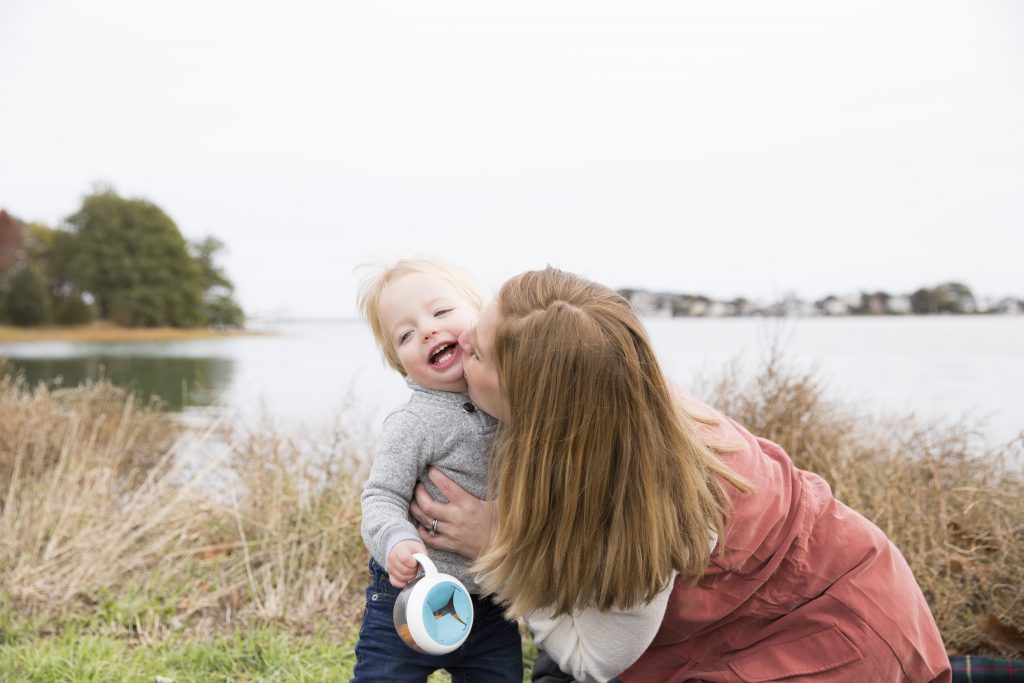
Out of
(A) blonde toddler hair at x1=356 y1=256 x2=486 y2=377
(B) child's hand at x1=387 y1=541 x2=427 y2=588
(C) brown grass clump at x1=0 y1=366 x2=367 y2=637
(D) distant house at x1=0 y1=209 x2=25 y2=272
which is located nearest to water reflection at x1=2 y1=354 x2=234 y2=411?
(C) brown grass clump at x1=0 y1=366 x2=367 y2=637

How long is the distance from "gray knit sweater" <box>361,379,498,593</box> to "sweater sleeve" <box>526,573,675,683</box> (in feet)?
0.83

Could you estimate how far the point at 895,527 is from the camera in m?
3.28

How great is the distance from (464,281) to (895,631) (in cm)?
135

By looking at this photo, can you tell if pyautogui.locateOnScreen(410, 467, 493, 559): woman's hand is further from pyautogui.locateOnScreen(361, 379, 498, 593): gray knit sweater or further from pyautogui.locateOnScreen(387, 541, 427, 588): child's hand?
pyautogui.locateOnScreen(387, 541, 427, 588): child's hand

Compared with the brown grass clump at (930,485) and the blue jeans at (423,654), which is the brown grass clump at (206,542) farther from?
the brown grass clump at (930,485)

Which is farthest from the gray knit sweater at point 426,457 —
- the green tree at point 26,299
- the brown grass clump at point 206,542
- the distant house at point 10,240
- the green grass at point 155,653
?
the green tree at point 26,299

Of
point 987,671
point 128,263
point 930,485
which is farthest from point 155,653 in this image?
point 128,263

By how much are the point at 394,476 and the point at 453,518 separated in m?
0.17

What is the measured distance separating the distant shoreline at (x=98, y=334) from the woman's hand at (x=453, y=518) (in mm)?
26854

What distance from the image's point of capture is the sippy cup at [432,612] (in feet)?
5.20

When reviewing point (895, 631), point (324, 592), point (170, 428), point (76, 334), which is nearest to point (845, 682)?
point (895, 631)

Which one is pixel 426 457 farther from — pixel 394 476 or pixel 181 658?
pixel 181 658

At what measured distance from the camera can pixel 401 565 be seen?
1.69m

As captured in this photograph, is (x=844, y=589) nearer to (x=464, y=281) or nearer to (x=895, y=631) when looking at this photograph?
(x=895, y=631)
